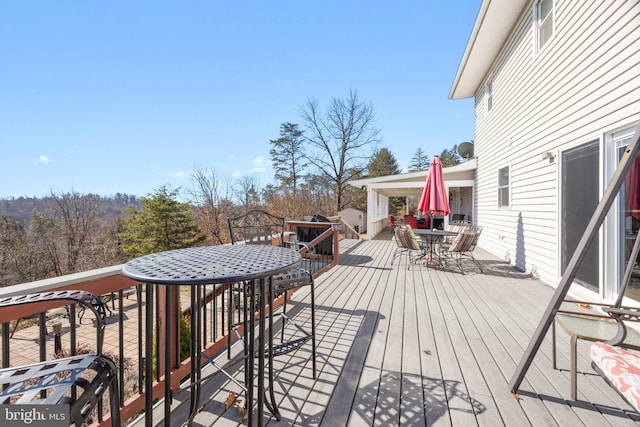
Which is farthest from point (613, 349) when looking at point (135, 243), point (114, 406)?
point (135, 243)

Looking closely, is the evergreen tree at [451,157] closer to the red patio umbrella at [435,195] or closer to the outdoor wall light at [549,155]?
the red patio umbrella at [435,195]

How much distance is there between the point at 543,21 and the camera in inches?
190

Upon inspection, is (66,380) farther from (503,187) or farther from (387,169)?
(387,169)

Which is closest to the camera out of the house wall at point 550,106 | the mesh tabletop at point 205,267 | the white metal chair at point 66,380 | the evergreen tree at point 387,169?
the white metal chair at point 66,380

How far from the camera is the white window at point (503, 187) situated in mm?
6454

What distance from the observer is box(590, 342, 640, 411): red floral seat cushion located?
124 cm

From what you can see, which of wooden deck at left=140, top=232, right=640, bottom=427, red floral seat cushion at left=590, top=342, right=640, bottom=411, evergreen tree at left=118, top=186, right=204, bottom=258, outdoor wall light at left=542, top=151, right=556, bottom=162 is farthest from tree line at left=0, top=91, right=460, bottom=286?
red floral seat cushion at left=590, top=342, right=640, bottom=411

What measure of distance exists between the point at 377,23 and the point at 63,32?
15839mm

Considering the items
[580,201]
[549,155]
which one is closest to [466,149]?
[549,155]

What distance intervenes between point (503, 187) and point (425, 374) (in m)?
6.19

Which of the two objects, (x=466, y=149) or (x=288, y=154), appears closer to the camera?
(x=466, y=149)

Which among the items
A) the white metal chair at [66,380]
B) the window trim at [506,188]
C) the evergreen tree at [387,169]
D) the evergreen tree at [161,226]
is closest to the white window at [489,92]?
the window trim at [506,188]

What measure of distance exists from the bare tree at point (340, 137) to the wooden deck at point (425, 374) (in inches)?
683

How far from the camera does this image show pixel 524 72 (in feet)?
18.0
